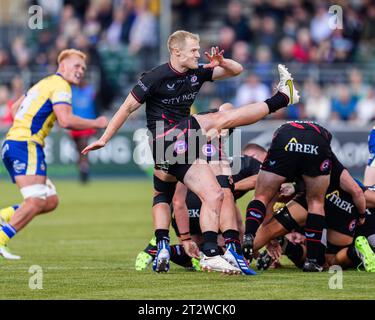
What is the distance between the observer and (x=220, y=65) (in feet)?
33.8

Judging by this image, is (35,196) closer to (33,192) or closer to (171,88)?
(33,192)

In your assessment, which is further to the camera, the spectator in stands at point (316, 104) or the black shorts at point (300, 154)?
the spectator in stands at point (316, 104)

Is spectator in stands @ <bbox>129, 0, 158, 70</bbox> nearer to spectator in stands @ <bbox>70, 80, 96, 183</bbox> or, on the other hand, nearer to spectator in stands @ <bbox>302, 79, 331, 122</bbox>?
spectator in stands @ <bbox>70, 80, 96, 183</bbox>

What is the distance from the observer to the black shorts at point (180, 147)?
966 centimetres

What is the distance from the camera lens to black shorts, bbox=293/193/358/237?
10320 mm

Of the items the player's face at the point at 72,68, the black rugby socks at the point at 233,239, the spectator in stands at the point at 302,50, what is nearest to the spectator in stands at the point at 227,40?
the spectator in stands at the point at 302,50

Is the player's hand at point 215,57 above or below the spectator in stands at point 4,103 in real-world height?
above

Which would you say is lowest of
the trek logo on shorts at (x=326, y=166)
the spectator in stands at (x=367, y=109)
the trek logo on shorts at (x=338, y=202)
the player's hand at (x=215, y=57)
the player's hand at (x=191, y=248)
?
the spectator in stands at (x=367, y=109)

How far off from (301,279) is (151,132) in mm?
2115

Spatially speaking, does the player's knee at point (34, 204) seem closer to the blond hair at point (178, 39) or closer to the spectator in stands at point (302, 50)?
the blond hair at point (178, 39)

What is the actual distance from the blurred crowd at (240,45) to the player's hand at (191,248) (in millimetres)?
14984

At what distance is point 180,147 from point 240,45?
57.1 ft

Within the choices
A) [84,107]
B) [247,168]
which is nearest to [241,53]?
[84,107]

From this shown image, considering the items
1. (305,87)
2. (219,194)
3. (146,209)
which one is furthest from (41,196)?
(305,87)
